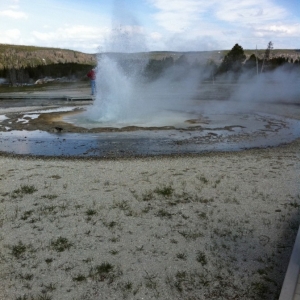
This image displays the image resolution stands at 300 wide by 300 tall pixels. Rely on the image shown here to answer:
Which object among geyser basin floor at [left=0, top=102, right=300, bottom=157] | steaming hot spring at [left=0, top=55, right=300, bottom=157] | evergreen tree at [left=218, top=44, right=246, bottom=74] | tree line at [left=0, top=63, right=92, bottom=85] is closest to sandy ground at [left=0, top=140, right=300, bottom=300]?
geyser basin floor at [left=0, top=102, right=300, bottom=157]

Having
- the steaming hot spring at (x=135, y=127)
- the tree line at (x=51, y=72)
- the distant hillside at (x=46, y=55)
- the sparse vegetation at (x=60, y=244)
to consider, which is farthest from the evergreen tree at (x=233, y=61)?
the distant hillside at (x=46, y=55)

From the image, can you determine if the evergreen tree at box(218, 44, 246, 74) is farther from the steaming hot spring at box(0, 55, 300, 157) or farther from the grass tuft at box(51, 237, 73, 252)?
the grass tuft at box(51, 237, 73, 252)

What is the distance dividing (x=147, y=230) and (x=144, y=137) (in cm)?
613

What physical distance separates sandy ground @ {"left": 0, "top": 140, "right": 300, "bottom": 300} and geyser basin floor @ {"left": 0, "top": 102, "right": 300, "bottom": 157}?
167 cm

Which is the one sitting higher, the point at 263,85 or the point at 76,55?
the point at 76,55

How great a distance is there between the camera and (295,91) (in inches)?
929

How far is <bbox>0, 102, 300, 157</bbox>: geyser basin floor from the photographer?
351 inches

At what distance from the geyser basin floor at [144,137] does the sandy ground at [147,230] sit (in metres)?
1.67

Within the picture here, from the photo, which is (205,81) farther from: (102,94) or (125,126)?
(125,126)

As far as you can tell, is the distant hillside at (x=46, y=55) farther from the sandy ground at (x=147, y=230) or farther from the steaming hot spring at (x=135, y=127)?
the sandy ground at (x=147, y=230)

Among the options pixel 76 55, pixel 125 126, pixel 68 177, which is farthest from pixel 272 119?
pixel 76 55

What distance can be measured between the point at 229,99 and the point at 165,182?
16.5 m

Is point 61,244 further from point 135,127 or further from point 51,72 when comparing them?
point 51,72

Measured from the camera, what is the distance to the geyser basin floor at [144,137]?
8.91 meters
